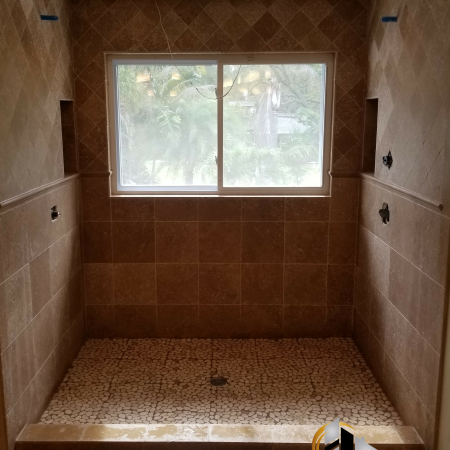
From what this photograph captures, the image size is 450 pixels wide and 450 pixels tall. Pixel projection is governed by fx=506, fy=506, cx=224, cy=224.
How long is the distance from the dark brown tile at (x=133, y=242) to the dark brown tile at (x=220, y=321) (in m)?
0.62

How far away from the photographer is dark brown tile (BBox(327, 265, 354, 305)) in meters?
4.03

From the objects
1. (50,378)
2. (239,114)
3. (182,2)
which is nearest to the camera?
(50,378)

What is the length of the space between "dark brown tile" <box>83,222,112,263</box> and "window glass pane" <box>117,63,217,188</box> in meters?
0.39

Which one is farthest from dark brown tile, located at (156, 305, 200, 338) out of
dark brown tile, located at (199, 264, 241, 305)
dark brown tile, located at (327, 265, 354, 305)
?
dark brown tile, located at (327, 265, 354, 305)

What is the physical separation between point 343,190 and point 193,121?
4.19 feet

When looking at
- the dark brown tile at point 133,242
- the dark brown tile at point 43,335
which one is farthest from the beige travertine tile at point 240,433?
the dark brown tile at point 133,242

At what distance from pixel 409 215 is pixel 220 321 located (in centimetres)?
184

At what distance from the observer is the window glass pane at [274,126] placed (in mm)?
3852

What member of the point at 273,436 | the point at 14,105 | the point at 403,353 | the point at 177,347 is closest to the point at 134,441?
the point at 273,436

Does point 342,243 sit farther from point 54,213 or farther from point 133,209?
point 54,213

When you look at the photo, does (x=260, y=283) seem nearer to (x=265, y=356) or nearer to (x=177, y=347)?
(x=265, y=356)

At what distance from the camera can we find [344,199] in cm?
393

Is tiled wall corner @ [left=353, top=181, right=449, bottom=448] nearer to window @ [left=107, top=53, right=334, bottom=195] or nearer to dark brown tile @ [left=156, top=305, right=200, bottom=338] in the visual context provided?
window @ [left=107, top=53, right=334, bottom=195]

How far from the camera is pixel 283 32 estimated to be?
370cm
